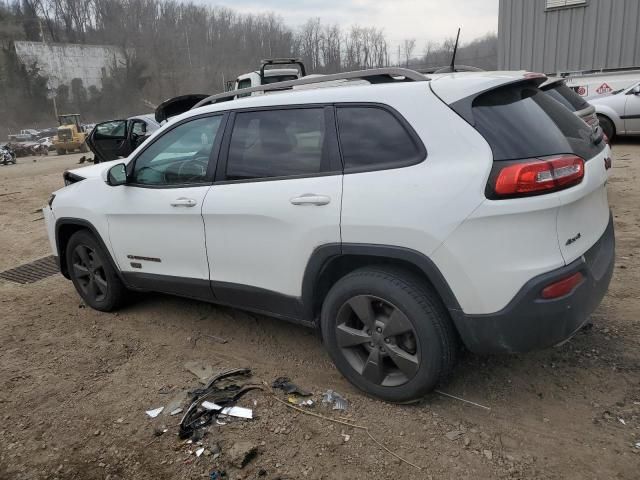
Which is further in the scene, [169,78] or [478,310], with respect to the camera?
[169,78]

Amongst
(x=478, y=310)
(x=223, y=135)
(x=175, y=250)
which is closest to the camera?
(x=478, y=310)

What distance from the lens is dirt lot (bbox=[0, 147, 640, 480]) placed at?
2490mm

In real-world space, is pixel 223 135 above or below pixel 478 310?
above

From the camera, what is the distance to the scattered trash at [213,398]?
284 centimetres

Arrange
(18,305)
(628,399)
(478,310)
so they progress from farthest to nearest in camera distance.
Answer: (18,305), (628,399), (478,310)

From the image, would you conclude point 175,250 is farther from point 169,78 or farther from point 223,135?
point 169,78

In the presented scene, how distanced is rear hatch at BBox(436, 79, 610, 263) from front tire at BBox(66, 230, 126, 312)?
3220 millimetres

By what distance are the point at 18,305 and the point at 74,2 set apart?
325 ft

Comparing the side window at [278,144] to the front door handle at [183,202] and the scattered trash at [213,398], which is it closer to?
the front door handle at [183,202]

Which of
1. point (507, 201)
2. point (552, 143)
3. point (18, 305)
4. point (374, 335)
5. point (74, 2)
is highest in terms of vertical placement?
point (74, 2)

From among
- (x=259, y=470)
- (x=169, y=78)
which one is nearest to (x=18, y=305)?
(x=259, y=470)

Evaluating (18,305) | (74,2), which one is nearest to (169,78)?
(74,2)

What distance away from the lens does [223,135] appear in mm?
3408

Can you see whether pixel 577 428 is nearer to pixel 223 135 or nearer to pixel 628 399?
pixel 628 399
